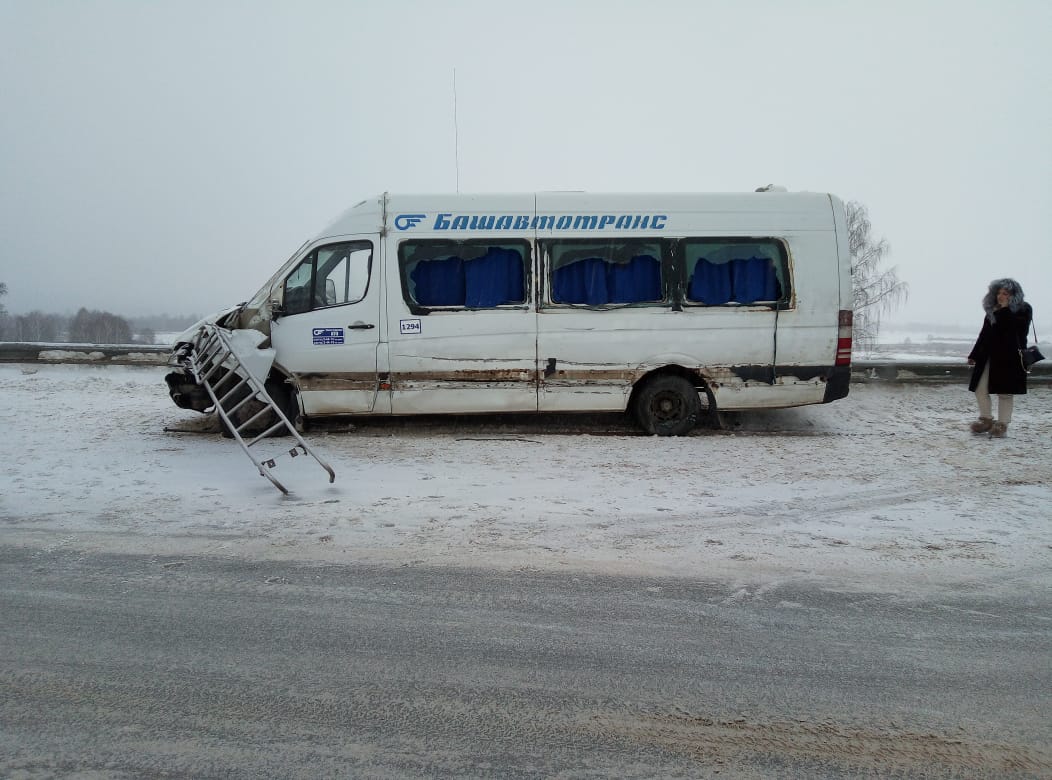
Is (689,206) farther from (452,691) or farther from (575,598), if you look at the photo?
(452,691)

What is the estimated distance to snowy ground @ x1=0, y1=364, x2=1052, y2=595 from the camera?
13.2 ft

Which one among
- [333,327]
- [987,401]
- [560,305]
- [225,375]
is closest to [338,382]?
[333,327]

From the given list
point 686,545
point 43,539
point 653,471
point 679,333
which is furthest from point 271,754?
point 679,333

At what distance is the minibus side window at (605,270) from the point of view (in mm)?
7766

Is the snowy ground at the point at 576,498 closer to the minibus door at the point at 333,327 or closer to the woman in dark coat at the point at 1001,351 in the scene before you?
the woman in dark coat at the point at 1001,351

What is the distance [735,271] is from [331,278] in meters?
4.86

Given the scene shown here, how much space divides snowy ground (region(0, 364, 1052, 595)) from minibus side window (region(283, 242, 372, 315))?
1627 mm

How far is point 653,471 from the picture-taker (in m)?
6.13

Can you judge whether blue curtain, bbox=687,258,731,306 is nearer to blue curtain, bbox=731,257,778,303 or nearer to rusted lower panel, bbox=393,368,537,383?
blue curtain, bbox=731,257,778,303

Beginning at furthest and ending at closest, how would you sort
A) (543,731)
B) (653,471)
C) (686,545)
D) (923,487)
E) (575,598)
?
(653,471) → (923,487) → (686,545) → (575,598) → (543,731)

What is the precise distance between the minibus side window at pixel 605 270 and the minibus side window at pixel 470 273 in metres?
0.43

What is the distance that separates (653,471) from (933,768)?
399cm

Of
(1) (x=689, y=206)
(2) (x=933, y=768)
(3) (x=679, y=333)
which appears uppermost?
(1) (x=689, y=206)

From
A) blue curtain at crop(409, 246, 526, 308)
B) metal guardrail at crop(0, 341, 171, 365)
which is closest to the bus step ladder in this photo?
blue curtain at crop(409, 246, 526, 308)
